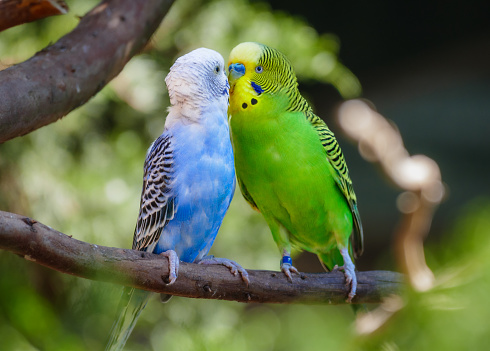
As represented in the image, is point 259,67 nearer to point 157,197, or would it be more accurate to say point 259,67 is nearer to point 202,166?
point 202,166

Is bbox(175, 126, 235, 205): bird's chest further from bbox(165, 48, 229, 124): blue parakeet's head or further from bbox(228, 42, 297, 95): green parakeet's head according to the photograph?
bbox(228, 42, 297, 95): green parakeet's head

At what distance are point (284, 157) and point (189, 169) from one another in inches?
15.0

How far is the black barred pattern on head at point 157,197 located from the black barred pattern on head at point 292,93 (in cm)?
37

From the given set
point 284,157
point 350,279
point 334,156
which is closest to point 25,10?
point 284,157

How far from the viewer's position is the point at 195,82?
4.59 feet

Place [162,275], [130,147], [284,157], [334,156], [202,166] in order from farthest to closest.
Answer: [130,147], [334,156], [284,157], [202,166], [162,275]

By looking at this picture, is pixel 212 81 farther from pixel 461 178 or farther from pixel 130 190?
pixel 461 178

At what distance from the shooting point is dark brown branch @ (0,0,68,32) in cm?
167

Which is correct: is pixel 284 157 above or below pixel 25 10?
below

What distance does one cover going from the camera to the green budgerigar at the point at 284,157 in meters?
1.64

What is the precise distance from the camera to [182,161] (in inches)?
56.6

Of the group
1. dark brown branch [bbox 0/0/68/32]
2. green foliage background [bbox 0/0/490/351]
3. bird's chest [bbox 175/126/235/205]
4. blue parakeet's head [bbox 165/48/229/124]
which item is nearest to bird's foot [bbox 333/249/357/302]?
green foliage background [bbox 0/0/490/351]

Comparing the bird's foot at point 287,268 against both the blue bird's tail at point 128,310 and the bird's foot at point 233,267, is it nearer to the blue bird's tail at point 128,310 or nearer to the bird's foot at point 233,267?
the bird's foot at point 233,267

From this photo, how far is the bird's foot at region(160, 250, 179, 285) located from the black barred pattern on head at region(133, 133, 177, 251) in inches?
4.1
